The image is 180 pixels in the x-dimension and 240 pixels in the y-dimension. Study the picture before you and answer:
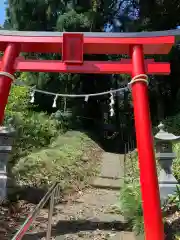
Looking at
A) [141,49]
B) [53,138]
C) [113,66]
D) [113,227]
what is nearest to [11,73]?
[113,66]

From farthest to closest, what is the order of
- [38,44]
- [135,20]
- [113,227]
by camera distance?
1. [135,20]
2. [113,227]
3. [38,44]

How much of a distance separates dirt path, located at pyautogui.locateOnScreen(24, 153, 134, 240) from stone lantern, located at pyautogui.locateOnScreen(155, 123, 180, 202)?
995mm

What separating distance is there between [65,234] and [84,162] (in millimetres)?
4632

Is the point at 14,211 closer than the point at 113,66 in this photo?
No

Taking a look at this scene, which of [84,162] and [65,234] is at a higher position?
[84,162]

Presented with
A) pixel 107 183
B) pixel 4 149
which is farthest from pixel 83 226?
pixel 107 183

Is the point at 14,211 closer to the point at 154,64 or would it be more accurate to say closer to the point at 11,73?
the point at 11,73

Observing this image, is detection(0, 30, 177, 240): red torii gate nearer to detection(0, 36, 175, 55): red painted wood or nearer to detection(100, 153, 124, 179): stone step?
detection(0, 36, 175, 55): red painted wood

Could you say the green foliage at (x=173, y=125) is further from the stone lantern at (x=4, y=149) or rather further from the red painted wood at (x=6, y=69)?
the red painted wood at (x=6, y=69)

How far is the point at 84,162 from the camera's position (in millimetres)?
9727

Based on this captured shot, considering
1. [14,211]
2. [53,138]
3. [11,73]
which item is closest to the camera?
[11,73]

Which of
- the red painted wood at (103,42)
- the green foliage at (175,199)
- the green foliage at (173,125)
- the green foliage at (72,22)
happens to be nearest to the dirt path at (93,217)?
the green foliage at (175,199)

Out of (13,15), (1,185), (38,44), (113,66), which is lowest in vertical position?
(1,185)

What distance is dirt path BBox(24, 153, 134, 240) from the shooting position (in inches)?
201
